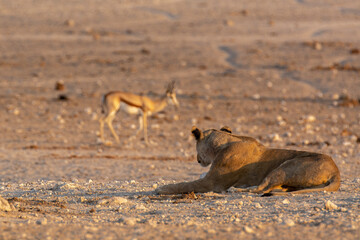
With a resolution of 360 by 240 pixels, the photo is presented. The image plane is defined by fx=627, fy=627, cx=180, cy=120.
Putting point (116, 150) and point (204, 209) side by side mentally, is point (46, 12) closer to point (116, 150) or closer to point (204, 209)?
point (116, 150)

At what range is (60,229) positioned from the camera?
18.5ft

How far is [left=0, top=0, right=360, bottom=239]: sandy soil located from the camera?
6.22 metres

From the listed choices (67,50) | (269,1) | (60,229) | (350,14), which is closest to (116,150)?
(60,229)

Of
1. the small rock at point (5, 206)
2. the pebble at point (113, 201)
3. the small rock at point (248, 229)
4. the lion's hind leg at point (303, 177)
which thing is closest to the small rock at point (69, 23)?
the lion's hind leg at point (303, 177)

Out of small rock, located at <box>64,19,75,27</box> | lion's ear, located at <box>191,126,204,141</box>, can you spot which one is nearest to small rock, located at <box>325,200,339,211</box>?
lion's ear, located at <box>191,126,204,141</box>

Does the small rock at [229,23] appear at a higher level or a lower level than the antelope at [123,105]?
higher

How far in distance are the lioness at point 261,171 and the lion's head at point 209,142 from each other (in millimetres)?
20

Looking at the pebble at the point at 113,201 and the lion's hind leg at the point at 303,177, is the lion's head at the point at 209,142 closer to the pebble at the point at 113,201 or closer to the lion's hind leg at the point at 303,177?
the lion's hind leg at the point at 303,177

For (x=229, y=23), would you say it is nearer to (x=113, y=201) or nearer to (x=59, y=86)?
(x=59, y=86)

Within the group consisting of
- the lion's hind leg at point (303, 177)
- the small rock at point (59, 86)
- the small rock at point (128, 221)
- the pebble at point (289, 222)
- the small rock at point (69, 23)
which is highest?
the small rock at point (69, 23)

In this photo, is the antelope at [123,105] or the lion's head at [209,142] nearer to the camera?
the lion's head at [209,142]

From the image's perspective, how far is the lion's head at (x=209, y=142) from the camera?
8430 mm

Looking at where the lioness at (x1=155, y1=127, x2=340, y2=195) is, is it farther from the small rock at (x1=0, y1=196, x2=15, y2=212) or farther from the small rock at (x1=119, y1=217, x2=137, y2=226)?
the small rock at (x1=0, y1=196, x2=15, y2=212)

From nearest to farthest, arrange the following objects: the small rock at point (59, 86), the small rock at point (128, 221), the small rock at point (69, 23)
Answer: the small rock at point (128, 221) < the small rock at point (59, 86) < the small rock at point (69, 23)
